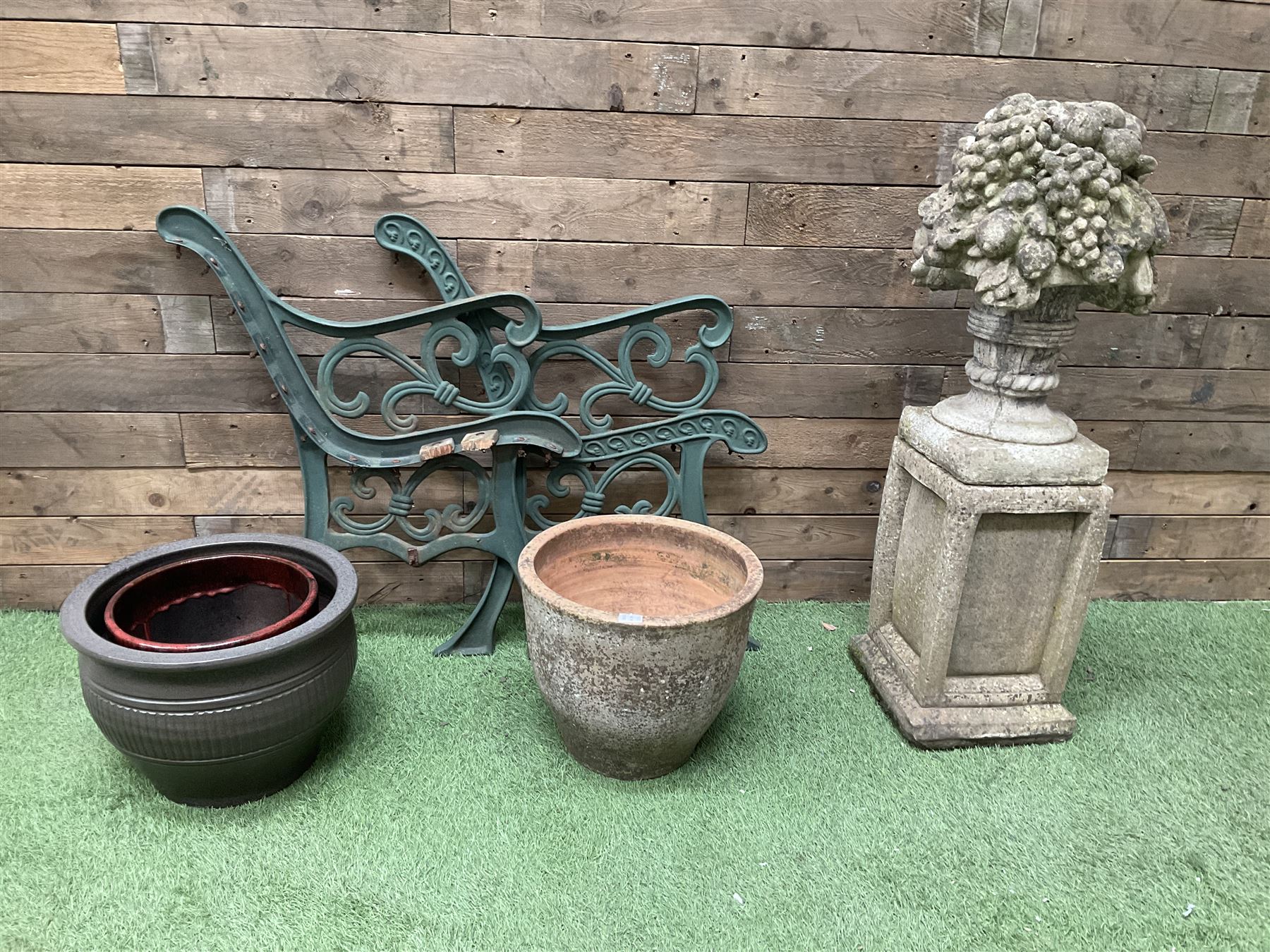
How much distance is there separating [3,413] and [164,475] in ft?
1.35

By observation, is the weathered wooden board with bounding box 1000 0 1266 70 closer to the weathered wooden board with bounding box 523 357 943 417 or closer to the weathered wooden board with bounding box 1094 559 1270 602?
the weathered wooden board with bounding box 523 357 943 417

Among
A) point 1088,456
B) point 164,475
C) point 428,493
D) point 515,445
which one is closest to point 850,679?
point 1088,456

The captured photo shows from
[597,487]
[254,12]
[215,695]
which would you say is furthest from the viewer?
[597,487]

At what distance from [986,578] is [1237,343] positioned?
120cm

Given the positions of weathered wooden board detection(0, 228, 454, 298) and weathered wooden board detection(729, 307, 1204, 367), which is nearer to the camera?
weathered wooden board detection(0, 228, 454, 298)

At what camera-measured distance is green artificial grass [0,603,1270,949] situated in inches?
56.7

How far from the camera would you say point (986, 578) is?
1.85m

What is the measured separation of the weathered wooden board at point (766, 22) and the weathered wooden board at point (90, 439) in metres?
1.30

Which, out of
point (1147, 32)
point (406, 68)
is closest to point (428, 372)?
point (406, 68)

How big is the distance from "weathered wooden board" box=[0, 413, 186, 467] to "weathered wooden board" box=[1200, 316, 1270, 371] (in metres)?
2.88

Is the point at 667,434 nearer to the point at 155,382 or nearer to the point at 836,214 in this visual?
the point at 836,214

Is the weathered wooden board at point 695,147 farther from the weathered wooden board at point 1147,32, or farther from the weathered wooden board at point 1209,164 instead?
the weathered wooden board at point 1209,164

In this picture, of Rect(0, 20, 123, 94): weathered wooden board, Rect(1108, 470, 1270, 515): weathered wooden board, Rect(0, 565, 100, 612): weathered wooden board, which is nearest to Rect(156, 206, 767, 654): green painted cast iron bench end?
Rect(0, 20, 123, 94): weathered wooden board

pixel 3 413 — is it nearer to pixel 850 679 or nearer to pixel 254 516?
pixel 254 516
